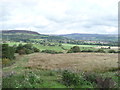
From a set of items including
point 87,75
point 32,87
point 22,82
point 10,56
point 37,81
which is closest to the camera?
point 32,87

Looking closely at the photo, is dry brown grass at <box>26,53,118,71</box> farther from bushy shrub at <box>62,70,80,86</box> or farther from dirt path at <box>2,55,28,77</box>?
bushy shrub at <box>62,70,80,86</box>

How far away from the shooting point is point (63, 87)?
7.74 meters

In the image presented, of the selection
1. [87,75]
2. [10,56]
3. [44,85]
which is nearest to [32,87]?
[44,85]

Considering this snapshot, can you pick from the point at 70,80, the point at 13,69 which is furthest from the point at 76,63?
the point at 70,80

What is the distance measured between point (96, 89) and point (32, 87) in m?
3.24

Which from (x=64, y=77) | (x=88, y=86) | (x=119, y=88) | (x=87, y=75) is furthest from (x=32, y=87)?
(x=119, y=88)

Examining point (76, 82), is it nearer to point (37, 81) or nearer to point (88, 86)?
point (88, 86)

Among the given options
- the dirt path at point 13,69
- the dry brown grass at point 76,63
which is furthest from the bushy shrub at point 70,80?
the dry brown grass at point 76,63

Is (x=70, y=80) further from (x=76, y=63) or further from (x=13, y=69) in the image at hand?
(x=76, y=63)

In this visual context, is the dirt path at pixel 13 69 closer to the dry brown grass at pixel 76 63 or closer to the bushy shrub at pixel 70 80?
the dry brown grass at pixel 76 63

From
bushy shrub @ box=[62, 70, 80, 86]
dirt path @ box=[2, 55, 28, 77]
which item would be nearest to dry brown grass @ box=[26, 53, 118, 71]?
dirt path @ box=[2, 55, 28, 77]

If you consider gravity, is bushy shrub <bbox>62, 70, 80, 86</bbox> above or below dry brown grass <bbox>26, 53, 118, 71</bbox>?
above

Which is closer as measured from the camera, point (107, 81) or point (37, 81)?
point (107, 81)

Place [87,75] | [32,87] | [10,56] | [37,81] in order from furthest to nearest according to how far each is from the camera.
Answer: [10,56]
[87,75]
[37,81]
[32,87]
